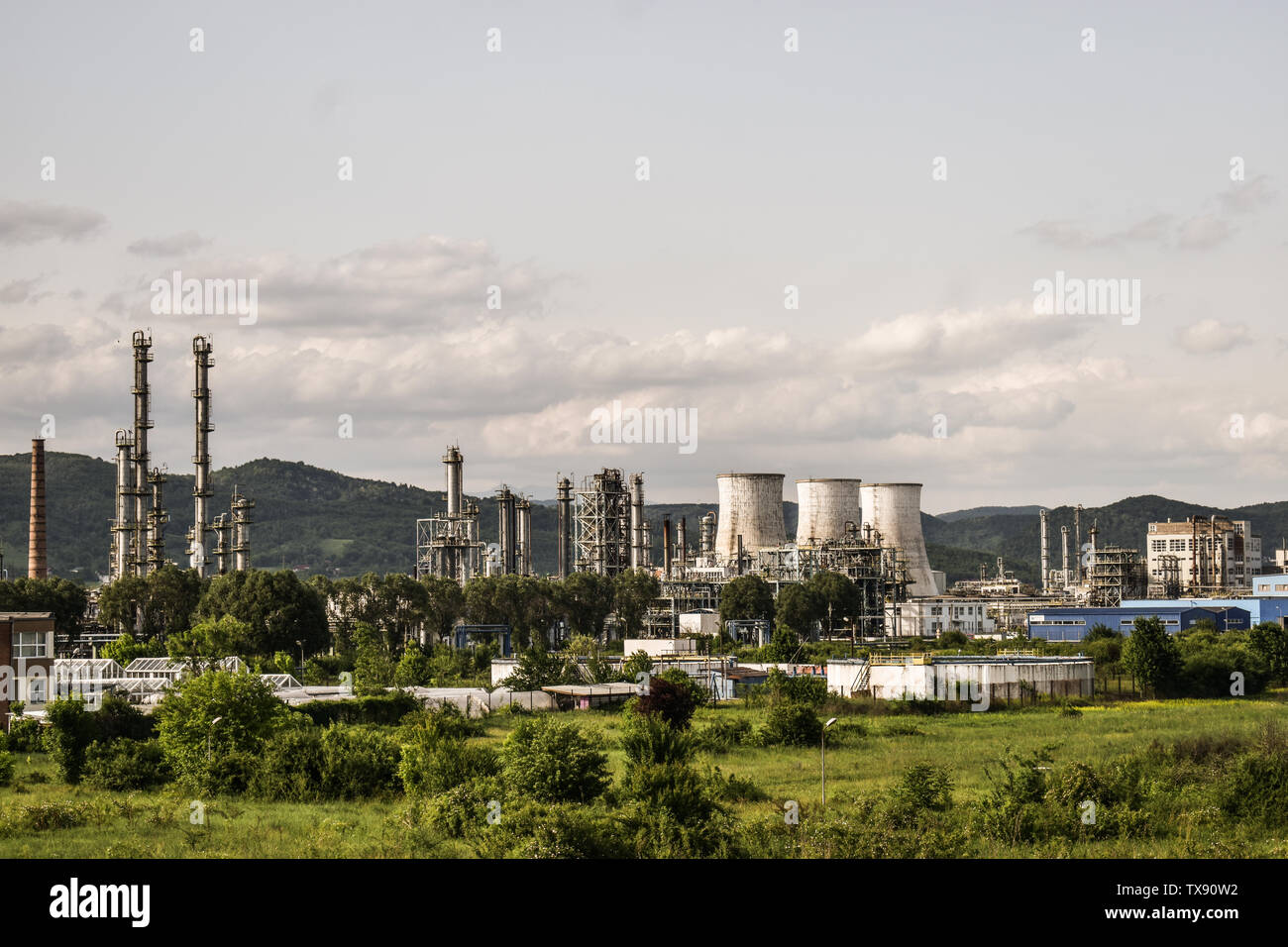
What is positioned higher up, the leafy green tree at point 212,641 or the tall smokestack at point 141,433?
the tall smokestack at point 141,433

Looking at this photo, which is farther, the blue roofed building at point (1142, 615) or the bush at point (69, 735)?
the blue roofed building at point (1142, 615)

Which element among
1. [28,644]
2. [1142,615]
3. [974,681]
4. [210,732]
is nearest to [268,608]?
[28,644]

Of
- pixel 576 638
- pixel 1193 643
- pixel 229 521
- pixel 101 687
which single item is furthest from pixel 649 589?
pixel 101 687

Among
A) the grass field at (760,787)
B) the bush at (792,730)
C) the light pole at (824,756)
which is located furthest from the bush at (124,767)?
the bush at (792,730)

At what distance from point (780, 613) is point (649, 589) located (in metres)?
9.55

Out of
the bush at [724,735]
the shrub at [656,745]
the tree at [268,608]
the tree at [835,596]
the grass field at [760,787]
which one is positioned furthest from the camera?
the tree at [835,596]

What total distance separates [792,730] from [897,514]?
68.1 meters

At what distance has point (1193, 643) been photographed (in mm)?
67500

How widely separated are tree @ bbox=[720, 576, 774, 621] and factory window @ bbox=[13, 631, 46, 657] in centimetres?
5249

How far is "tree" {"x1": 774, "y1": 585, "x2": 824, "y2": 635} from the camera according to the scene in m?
92.8

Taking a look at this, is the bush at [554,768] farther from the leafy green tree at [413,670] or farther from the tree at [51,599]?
the tree at [51,599]

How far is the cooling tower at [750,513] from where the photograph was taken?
10562 centimetres

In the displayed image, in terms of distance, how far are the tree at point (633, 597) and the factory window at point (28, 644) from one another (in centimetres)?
5101

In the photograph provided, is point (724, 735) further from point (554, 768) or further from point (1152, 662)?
point (1152, 662)
